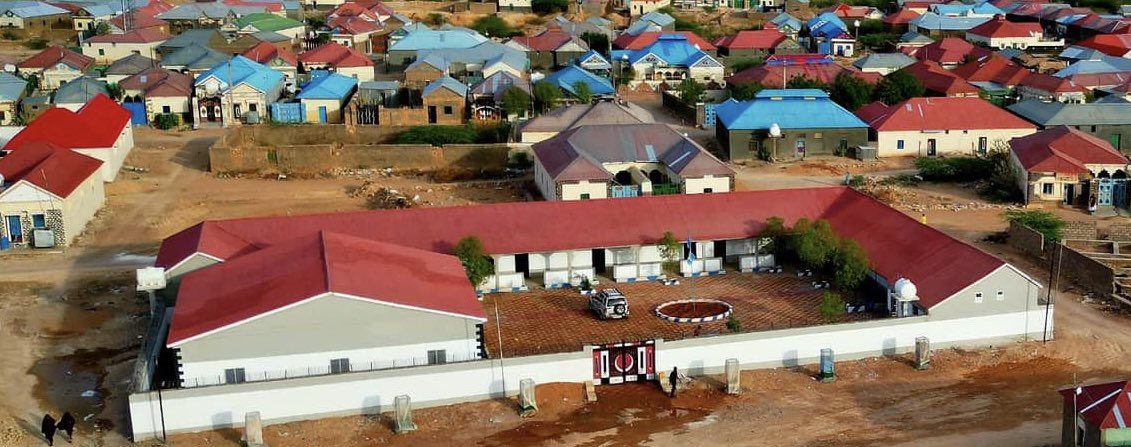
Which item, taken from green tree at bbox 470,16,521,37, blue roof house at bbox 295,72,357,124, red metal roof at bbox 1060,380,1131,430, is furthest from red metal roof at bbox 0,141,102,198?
green tree at bbox 470,16,521,37

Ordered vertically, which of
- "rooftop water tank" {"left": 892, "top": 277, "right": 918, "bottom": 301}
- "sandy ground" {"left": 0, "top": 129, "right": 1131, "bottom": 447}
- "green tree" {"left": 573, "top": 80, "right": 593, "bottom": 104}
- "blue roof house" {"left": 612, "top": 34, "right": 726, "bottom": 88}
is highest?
"blue roof house" {"left": 612, "top": 34, "right": 726, "bottom": 88}

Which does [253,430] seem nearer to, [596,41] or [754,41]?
[754,41]

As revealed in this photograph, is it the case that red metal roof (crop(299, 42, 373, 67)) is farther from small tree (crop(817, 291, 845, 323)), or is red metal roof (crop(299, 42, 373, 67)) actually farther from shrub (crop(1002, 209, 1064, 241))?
small tree (crop(817, 291, 845, 323))

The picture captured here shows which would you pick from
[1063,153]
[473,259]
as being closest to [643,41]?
[1063,153]

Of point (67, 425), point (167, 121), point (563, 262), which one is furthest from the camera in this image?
point (167, 121)

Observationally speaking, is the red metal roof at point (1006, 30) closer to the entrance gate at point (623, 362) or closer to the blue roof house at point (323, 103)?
the blue roof house at point (323, 103)

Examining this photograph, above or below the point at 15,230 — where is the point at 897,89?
above
